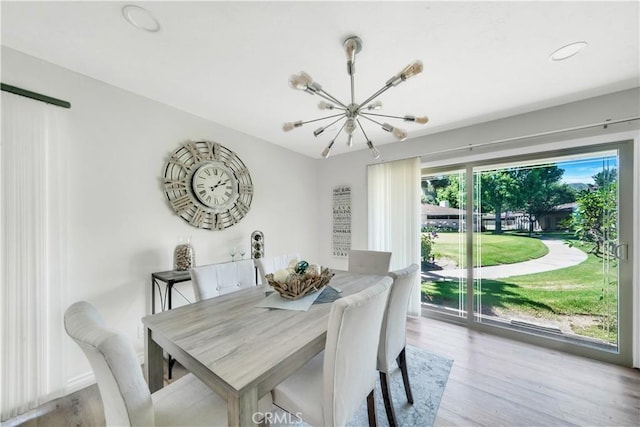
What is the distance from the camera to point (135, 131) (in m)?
2.14

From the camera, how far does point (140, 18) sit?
133cm

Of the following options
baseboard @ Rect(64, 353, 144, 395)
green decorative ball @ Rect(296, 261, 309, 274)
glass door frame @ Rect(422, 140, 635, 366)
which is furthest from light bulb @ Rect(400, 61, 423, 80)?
baseboard @ Rect(64, 353, 144, 395)

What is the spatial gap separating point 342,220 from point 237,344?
112 inches

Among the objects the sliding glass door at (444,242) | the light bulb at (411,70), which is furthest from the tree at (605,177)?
the light bulb at (411,70)

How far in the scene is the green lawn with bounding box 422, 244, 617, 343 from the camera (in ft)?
7.22

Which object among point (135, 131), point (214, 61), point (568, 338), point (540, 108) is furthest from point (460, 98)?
point (135, 131)

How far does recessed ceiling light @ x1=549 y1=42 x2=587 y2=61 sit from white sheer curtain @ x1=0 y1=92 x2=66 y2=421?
11.4 ft

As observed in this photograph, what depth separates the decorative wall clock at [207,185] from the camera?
7.75 ft

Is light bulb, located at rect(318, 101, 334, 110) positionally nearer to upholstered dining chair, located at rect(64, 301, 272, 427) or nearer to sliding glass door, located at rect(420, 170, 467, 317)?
upholstered dining chair, located at rect(64, 301, 272, 427)

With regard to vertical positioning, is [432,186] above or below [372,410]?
above

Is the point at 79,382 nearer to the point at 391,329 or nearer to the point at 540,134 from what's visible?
the point at 391,329

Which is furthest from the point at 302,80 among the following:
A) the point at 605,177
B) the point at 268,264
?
the point at 605,177

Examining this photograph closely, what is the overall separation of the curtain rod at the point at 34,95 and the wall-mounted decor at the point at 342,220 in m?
3.02

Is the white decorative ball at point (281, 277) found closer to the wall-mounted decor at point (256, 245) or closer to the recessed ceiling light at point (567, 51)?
the wall-mounted decor at point (256, 245)
